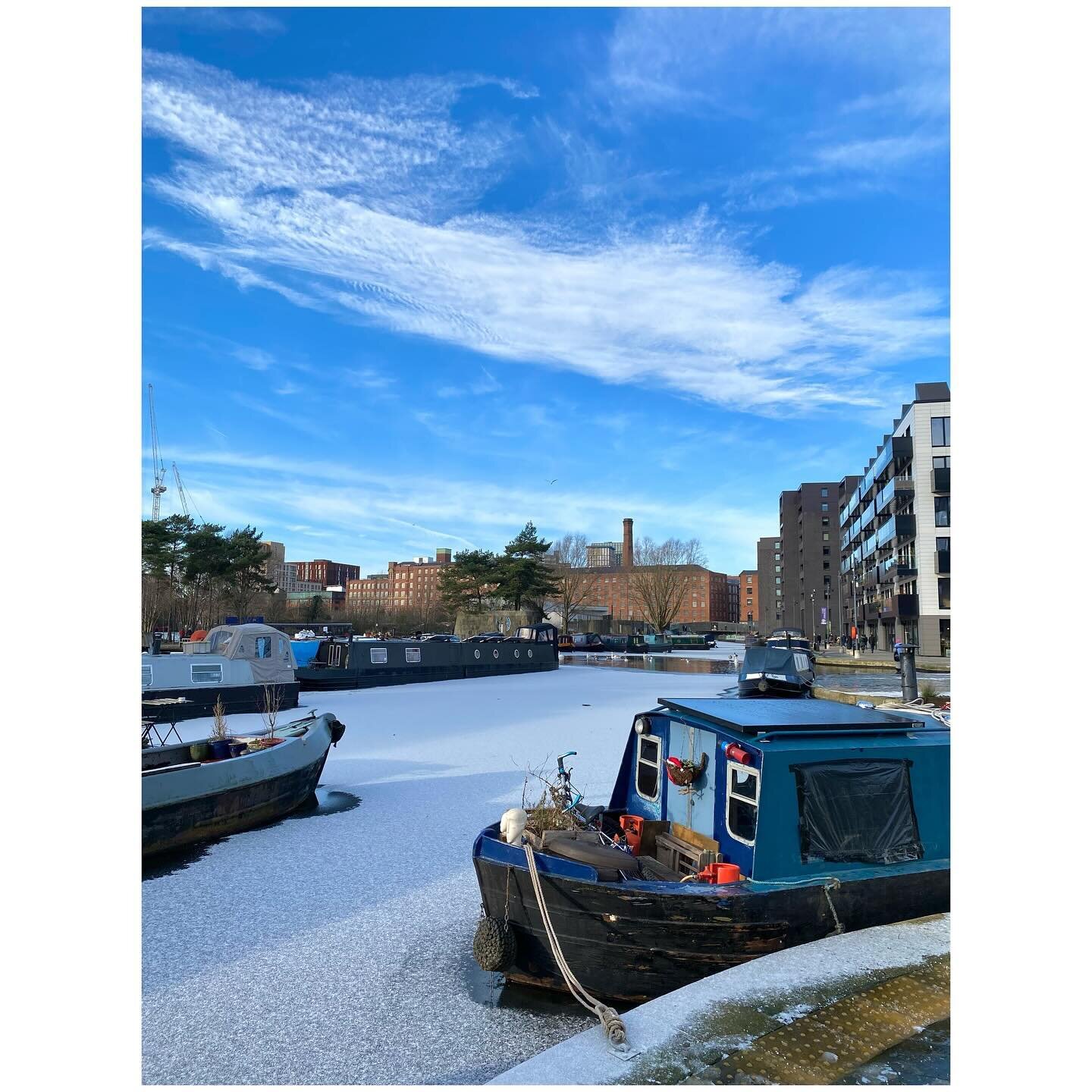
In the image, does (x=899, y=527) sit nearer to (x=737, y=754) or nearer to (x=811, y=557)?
(x=737, y=754)

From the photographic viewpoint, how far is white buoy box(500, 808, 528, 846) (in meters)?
5.98

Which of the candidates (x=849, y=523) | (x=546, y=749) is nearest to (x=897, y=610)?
(x=849, y=523)

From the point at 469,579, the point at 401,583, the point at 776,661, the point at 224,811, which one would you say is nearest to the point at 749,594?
the point at 401,583

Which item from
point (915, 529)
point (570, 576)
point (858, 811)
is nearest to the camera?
point (858, 811)

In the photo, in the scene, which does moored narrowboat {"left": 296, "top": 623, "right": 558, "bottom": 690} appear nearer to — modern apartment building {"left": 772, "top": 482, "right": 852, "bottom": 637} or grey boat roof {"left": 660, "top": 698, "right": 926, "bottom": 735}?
grey boat roof {"left": 660, "top": 698, "right": 926, "bottom": 735}

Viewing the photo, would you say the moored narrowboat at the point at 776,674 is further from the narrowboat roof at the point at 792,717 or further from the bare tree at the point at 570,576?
the bare tree at the point at 570,576

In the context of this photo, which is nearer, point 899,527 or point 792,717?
point 792,717

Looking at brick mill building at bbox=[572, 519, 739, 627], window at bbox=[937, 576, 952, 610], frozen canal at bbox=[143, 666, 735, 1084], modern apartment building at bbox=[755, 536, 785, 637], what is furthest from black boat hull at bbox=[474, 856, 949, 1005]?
modern apartment building at bbox=[755, 536, 785, 637]

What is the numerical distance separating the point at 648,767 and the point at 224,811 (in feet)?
18.0

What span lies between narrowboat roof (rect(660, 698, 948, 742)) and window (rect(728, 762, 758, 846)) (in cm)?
31

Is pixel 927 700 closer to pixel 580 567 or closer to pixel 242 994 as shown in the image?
pixel 242 994

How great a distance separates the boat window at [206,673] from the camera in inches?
797

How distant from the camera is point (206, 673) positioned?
20.5 metres

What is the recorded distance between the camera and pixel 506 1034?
5.16 metres
